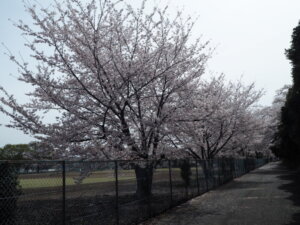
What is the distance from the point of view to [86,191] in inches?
248

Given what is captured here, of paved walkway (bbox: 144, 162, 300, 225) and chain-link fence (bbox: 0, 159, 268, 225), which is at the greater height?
chain-link fence (bbox: 0, 159, 268, 225)

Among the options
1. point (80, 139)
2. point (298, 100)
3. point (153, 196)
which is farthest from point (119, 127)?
point (298, 100)

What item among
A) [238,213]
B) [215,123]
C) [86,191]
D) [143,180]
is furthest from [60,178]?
[215,123]

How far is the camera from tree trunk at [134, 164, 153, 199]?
28.9ft

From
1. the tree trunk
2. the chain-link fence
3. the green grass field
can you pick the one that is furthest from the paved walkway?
the green grass field

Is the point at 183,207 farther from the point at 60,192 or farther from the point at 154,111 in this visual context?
the point at 60,192

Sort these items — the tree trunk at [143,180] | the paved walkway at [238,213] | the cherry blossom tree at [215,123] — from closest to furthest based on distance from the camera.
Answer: the paved walkway at [238,213] < the tree trunk at [143,180] < the cherry blossom tree at [215,123]

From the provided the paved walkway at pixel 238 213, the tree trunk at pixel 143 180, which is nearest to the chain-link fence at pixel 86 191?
the tree trunk at pixel 143 180

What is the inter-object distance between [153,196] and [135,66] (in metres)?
4.46

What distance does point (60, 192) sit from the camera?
18.1 feet

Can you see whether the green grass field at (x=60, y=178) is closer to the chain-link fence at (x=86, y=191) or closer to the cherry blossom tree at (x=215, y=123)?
the chain-link fence at (x=86, y=191)

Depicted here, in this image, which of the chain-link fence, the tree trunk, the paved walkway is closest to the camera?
the chain-link fence

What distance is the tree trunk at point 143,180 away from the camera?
28.9 ft

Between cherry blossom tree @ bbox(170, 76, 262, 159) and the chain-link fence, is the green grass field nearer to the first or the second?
the chain-link fence
